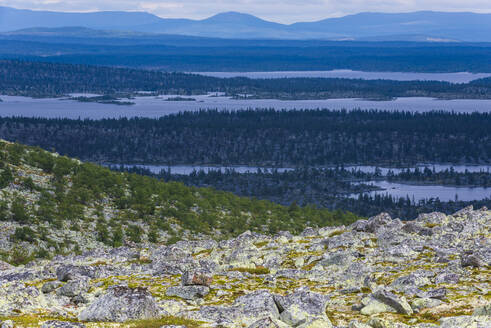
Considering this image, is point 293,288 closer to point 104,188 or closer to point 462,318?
point 462,318

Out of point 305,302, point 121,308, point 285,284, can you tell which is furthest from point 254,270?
point 121,308

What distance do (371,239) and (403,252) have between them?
15.7 ft

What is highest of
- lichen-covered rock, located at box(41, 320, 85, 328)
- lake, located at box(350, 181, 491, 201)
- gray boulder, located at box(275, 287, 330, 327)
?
lichen-covered rock, located at box(41, 320, 85, 328)

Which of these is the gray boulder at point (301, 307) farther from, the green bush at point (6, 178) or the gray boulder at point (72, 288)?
the green bush at point (6, 178)

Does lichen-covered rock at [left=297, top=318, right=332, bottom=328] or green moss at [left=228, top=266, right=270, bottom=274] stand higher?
lichen-covered rock at [left=297, top=318, right=332, bottom=328]

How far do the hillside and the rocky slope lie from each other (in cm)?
1181

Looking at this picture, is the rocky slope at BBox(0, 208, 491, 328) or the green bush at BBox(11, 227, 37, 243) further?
the green bush at BBox(11, 227, 37, 243)

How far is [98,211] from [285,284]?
34361mm

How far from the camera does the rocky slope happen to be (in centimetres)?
2136

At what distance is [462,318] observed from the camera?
19.9 metres

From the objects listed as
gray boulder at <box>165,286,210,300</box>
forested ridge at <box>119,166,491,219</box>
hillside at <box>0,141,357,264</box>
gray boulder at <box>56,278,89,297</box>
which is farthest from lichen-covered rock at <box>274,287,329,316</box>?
forested ridge at <box>119,166,491,219</box>

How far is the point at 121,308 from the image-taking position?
21438 millimetres

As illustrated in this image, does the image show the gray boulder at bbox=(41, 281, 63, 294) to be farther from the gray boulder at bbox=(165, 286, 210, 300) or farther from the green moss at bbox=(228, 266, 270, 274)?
the green moss at bbox=(228, 266, 270, 274)

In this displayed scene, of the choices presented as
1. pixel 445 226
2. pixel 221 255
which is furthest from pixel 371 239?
pixel 221 255
